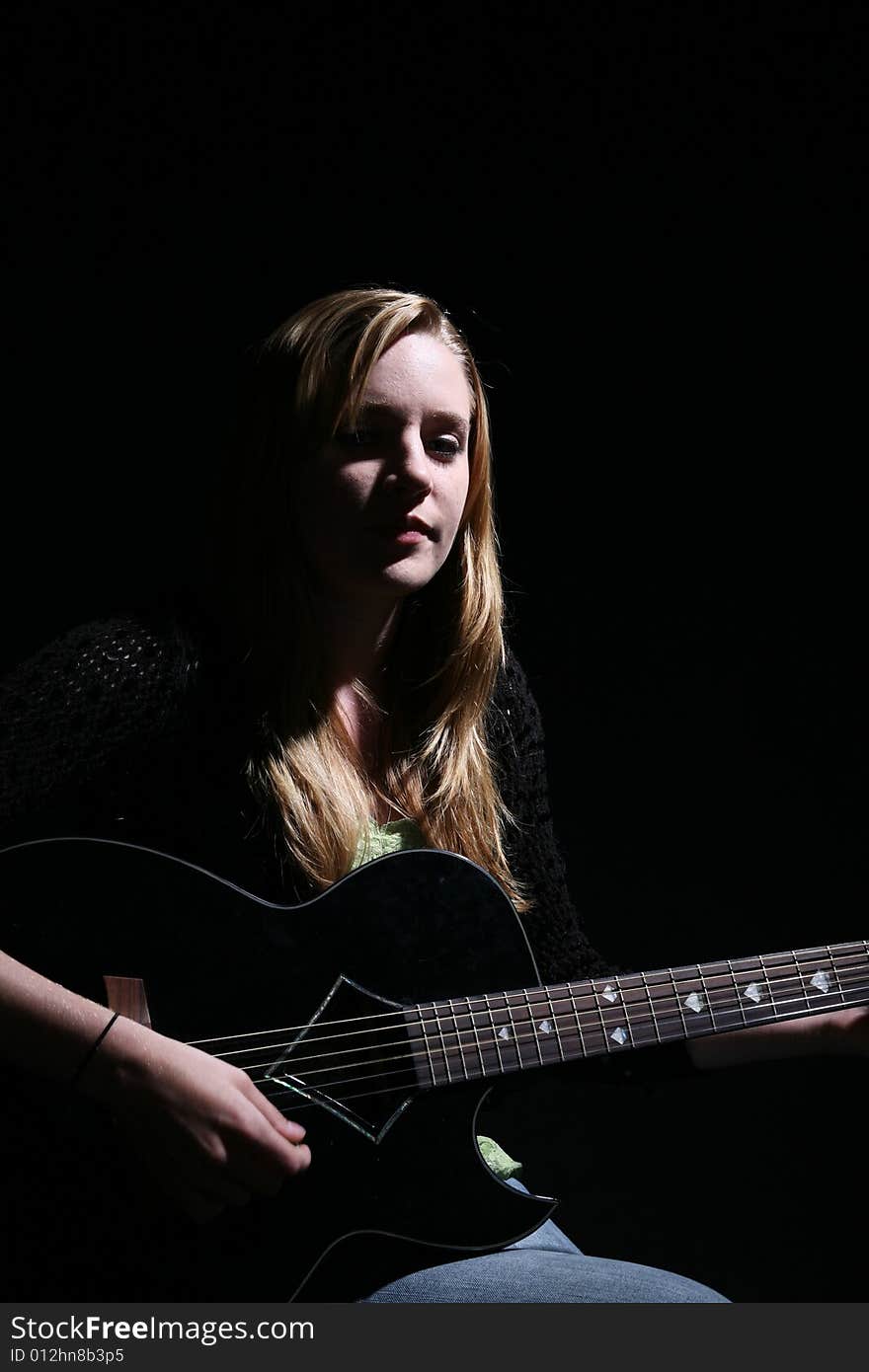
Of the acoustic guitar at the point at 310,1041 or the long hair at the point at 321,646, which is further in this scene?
the long hair at the point at 321,646

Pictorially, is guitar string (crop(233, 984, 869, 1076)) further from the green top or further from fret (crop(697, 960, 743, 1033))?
the green top

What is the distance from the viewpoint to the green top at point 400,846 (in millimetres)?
1082

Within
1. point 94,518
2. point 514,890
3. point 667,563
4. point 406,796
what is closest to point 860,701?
point 667,563

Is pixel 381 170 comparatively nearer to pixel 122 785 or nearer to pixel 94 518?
pixel 94 518

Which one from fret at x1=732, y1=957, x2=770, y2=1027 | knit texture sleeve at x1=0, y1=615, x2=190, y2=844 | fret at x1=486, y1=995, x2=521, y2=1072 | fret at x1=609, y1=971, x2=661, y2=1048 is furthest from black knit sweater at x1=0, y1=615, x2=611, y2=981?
fret at x1=732, y1=957, x2=770, y2=1027

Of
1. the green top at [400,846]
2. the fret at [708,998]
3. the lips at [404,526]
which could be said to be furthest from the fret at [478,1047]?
the lips at [404,526]

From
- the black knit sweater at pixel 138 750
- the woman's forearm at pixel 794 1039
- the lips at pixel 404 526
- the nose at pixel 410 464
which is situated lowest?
the woman's forearm at pixel 794 1039

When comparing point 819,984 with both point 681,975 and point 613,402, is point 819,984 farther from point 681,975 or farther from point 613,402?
point 613,402

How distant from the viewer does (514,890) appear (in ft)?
4.13

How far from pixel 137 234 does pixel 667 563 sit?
91 cm

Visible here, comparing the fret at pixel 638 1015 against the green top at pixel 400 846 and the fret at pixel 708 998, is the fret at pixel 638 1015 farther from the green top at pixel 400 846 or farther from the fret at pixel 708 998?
the green top at pixel 400 846

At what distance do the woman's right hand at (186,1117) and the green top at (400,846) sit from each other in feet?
0.81

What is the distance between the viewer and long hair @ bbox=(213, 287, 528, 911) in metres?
1.09

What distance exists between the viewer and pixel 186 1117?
869 mm
